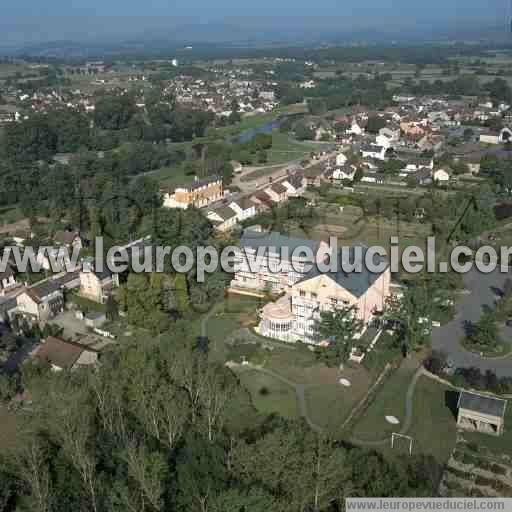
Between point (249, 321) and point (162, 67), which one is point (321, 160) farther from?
point (162, 67)

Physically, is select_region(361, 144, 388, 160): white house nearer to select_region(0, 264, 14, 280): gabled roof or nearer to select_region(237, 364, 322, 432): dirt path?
select_region(0, 264, 14, 280): gabled roof

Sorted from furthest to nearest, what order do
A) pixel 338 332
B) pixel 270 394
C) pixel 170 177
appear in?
pixel 170 177
pixel 338 332
pixel 270 394

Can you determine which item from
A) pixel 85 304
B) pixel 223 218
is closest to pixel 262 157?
pixel 223 218

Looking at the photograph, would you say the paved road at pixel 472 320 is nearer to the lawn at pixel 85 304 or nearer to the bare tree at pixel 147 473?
the bare tree at pixel 147 473

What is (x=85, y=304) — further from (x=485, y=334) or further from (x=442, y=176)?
(x=442, y=176)

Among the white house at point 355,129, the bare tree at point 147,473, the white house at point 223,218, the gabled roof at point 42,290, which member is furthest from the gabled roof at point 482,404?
the white house at point 355,129

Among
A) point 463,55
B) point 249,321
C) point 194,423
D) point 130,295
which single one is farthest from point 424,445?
point 463,55
